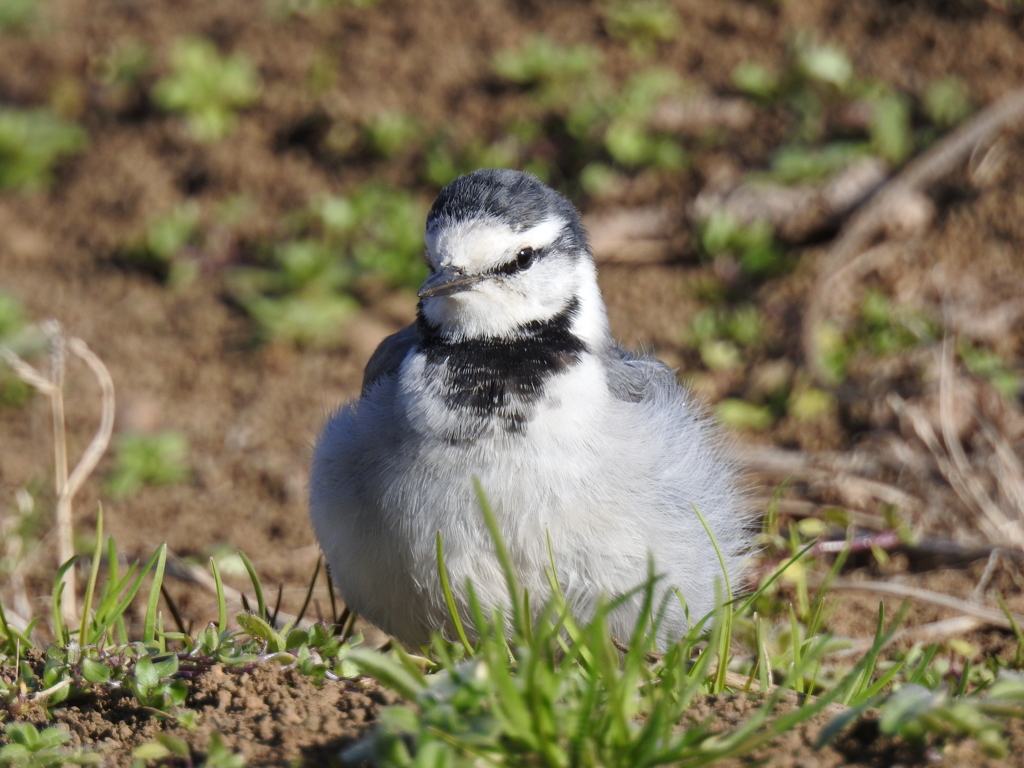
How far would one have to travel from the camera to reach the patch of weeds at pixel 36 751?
2764mm

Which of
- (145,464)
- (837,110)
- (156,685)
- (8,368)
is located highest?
(837,110)

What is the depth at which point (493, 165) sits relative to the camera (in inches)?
299

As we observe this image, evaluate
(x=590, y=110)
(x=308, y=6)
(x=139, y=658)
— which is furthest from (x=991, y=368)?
(x=308, y=6)

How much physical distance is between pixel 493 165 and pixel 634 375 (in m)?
3.57

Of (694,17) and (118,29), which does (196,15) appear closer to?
(118,29)

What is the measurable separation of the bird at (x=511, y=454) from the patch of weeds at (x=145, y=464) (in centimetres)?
221

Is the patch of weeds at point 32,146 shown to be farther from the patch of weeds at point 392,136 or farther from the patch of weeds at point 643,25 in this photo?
the patch of weeds at point 643,25

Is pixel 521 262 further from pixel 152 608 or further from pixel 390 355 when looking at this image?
pixel 152 608

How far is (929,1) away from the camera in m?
8.20

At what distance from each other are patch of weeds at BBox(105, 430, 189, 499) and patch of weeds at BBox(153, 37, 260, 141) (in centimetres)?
293

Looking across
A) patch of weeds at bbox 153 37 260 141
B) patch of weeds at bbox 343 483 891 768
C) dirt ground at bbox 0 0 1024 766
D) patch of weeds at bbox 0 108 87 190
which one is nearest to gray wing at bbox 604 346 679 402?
dirt ground at bbox 0 0 1024 766

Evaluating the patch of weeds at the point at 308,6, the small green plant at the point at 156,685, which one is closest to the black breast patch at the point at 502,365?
the small green plant at the point at 156,685

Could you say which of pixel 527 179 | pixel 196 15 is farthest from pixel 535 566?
pixel 196 15

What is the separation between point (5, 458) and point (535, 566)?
13.0ft
